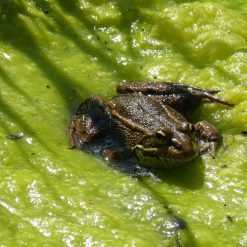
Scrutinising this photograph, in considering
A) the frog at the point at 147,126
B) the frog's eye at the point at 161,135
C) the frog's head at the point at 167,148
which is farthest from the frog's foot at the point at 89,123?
the frog's eye at the point at 161,135

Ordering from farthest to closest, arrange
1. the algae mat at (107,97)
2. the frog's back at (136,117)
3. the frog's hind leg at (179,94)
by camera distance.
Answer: the frog's hind leg at (179,94) → the frog's back at (136,117) → the algae mat at (107,97)

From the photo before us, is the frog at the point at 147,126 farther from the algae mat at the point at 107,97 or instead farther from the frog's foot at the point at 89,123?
the algae mat at the point at 107,97

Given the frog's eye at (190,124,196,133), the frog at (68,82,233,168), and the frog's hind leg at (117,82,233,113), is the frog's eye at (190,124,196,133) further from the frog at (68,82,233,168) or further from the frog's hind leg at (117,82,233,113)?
the frog's hind leg at (117,82,233,113)

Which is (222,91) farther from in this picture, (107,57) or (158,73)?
(107,57)

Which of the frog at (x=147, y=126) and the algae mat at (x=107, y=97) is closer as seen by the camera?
the algae mat at (x=107, y=97)

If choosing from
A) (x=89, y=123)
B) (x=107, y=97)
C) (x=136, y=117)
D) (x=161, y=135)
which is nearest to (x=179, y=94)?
(x=136, y=117)

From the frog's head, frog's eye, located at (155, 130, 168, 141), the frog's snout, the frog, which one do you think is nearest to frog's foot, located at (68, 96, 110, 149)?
the frog
